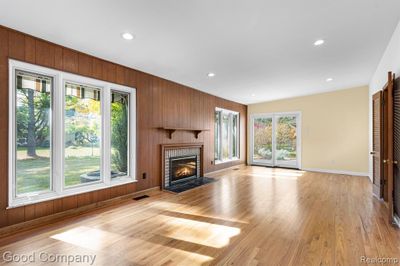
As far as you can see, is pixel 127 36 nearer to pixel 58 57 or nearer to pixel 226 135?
pixel 58 57

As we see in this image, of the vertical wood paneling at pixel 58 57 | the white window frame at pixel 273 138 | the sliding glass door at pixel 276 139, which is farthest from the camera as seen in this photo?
the sliding glass door at pixel 276 139

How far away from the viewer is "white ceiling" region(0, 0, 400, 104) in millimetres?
2344

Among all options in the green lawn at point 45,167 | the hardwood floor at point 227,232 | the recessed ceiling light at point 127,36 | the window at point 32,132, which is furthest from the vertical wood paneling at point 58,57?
the hardwood floor at point 227,232

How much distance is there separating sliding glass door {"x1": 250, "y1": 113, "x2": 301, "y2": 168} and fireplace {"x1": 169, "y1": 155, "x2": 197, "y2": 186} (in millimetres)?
3633

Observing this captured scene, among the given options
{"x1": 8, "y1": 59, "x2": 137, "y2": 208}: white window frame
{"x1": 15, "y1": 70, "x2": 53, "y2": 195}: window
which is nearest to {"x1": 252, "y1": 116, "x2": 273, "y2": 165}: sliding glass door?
{"x1": 8, "y1": 59, "x2": 137, "y2": 208}: white window frame

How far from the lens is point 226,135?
777 centimetres

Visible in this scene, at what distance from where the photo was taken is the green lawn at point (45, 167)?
2874 millimetres

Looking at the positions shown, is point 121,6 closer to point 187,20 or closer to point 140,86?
point 187,20

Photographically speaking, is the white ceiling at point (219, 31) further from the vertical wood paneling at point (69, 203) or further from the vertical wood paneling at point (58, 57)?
the vertical wood paneling at point (69, 203)

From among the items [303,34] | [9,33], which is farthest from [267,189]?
[9,33]

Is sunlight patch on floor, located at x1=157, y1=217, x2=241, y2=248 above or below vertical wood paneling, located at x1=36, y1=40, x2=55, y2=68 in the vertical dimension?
below

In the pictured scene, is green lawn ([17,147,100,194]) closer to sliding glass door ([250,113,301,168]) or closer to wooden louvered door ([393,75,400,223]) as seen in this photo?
wooden louvered door ([393,75,400,223])

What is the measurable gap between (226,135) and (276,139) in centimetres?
201

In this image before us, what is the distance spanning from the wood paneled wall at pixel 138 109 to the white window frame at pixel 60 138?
0.07 m
